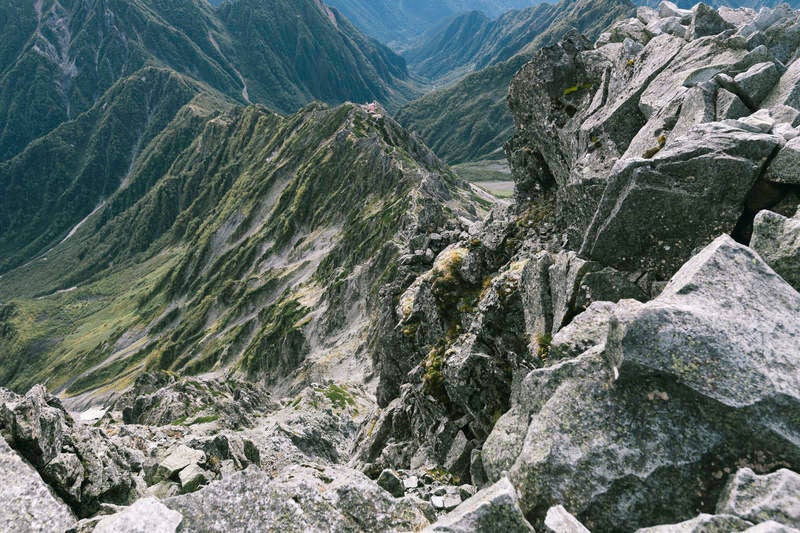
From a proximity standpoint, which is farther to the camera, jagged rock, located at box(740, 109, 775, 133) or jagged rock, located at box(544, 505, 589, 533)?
jagged rock, located at box(740, 109, 775, 133)

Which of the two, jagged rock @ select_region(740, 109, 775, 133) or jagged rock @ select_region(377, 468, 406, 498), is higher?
jagged rock @ select_region(740, 109, 775, 133)

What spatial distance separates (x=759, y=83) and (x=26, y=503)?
1272 inches

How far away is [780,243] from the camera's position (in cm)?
1252

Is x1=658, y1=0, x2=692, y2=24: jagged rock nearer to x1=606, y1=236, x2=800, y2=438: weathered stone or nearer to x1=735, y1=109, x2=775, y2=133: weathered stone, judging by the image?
x1=735, y1=109, x2=775, y2=133: weathered stone

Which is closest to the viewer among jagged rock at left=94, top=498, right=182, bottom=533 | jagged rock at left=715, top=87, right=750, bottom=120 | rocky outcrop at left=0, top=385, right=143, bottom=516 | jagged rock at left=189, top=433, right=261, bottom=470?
jagged rock at left=94, top=498, right=182, bottom=533

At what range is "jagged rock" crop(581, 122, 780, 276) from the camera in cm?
1483

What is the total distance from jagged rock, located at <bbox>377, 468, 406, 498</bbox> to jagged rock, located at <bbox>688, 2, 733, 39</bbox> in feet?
96.8

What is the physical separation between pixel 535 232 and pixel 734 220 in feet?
54.1

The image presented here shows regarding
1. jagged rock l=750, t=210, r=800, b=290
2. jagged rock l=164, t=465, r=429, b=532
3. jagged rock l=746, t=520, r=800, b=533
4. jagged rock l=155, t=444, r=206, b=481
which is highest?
jagged rock l=750, t=210, r=800, b=290

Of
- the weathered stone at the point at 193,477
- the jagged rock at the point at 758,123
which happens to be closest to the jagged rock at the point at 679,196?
the jagged rock at the point at 758,123

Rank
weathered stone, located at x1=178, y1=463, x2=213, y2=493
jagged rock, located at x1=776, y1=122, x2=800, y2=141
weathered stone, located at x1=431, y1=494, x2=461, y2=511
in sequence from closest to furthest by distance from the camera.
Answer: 1. jagged rock, located at x1=776, y1=122, x2=800, y2=141
2. weathered stone, located at x1=431, y1=494, x2=461, y2=511
3. weathered stone, located at x1=178, y1=463, x2=213, y2=493

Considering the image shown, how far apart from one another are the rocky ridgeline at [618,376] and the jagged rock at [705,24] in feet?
0.39

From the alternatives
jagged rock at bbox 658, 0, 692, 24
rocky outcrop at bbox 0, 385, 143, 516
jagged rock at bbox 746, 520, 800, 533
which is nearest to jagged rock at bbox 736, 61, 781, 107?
jagged rock at bbox 658, 0, 692, 24

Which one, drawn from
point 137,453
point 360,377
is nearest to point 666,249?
point 137,453
